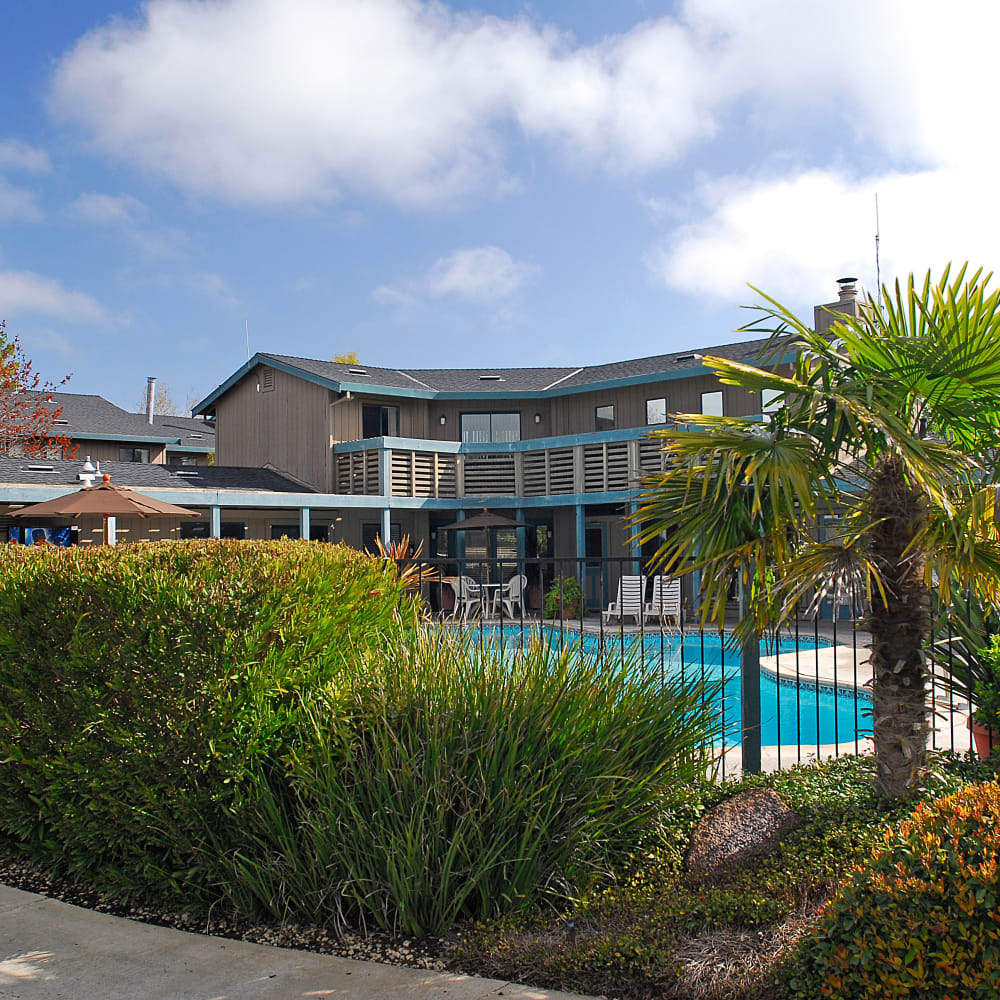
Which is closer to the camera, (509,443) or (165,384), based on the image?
Result: (509,443)

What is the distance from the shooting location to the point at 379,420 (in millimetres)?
26125

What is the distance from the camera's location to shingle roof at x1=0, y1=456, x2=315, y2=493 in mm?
20625

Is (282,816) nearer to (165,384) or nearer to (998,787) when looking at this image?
(998,787)

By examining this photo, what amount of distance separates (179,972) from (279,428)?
24.3 meters

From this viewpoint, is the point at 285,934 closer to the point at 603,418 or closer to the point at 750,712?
the point at 750,712

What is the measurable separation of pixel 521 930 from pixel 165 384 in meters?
63.3

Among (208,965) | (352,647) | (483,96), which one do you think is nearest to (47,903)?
(208,965)

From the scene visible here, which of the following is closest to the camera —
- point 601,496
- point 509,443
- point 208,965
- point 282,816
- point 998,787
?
point 998,787

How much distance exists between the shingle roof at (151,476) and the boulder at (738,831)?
18.4 meters

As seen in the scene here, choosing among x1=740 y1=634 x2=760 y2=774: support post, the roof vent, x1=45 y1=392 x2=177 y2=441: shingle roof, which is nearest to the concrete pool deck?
x1=740 y1=634 x2=760 y2=774: support post

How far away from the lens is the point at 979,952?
2225mm

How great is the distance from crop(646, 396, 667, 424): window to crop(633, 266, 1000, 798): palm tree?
66.9ft

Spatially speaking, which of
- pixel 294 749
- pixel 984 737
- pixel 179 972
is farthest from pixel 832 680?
pixel 179 972

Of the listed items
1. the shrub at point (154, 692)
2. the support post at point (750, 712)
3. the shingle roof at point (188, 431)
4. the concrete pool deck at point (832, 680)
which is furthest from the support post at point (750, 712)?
the shingle roof at point (188, 431)
